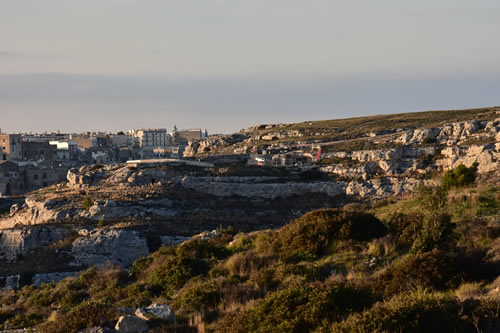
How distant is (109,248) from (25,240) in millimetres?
6494

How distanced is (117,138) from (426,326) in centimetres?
14010

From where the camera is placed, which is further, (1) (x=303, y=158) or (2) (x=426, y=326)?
(1) (x=303, y=158)

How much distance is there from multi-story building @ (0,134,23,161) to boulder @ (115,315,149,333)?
104m

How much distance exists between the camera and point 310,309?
11.1 meters

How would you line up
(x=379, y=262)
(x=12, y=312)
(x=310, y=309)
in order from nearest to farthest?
(x=310, y=309) < (x=379, y=262) < (x=12, y=312)

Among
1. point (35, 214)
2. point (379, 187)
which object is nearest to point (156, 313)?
point (35, 214)

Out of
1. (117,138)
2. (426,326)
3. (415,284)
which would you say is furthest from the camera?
(117,138)

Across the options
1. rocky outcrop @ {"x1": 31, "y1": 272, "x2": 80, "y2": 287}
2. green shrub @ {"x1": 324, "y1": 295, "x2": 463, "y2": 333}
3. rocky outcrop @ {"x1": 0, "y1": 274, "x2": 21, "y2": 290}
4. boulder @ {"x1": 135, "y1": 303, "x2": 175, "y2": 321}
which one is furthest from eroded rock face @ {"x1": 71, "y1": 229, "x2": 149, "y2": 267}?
green shrub @ {"x1": 324, "y1": 295, "x2": 463, "y2": 333}

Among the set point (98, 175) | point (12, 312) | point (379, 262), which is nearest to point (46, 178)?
point (98, 175)

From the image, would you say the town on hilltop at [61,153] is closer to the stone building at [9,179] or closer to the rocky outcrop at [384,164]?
the stone building at [9,179]

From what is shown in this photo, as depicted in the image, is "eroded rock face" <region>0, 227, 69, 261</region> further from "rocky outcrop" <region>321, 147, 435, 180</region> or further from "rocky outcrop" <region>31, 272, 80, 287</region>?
"rocky outcrop" <region>321, 147, 435, 180</region>

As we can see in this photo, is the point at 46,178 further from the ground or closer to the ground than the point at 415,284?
closer to the ground

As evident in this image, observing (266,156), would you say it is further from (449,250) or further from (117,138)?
(117,138)

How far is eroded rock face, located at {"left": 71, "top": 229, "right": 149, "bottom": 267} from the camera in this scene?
37.0 meters
